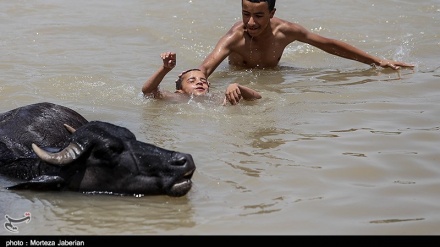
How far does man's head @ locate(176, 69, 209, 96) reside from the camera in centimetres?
835

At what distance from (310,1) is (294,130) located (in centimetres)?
698

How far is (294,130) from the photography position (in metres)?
6.93

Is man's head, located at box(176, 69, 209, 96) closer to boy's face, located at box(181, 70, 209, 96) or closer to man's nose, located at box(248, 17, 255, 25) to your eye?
boy's face, located at box(181, 70, 209, 96)

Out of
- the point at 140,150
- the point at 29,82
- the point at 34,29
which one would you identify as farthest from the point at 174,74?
the point at 140,150

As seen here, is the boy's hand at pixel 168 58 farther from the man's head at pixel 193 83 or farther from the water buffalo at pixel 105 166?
the water buffalo at pixel 105 166

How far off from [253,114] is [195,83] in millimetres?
1094

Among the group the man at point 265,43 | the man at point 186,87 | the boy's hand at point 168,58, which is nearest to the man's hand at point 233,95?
the man at point 186,87

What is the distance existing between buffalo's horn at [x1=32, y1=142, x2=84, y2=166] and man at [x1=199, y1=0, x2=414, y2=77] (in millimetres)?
4145

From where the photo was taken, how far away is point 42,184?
5422mm

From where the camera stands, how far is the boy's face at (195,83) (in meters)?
8.34

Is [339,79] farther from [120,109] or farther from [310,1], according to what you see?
[310,1]

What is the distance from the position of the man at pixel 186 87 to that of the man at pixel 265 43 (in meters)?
0.84

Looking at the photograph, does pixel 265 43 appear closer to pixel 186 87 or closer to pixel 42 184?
pixel 186 87

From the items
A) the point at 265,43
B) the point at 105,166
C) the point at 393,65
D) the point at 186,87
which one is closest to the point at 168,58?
the point at 186,87
